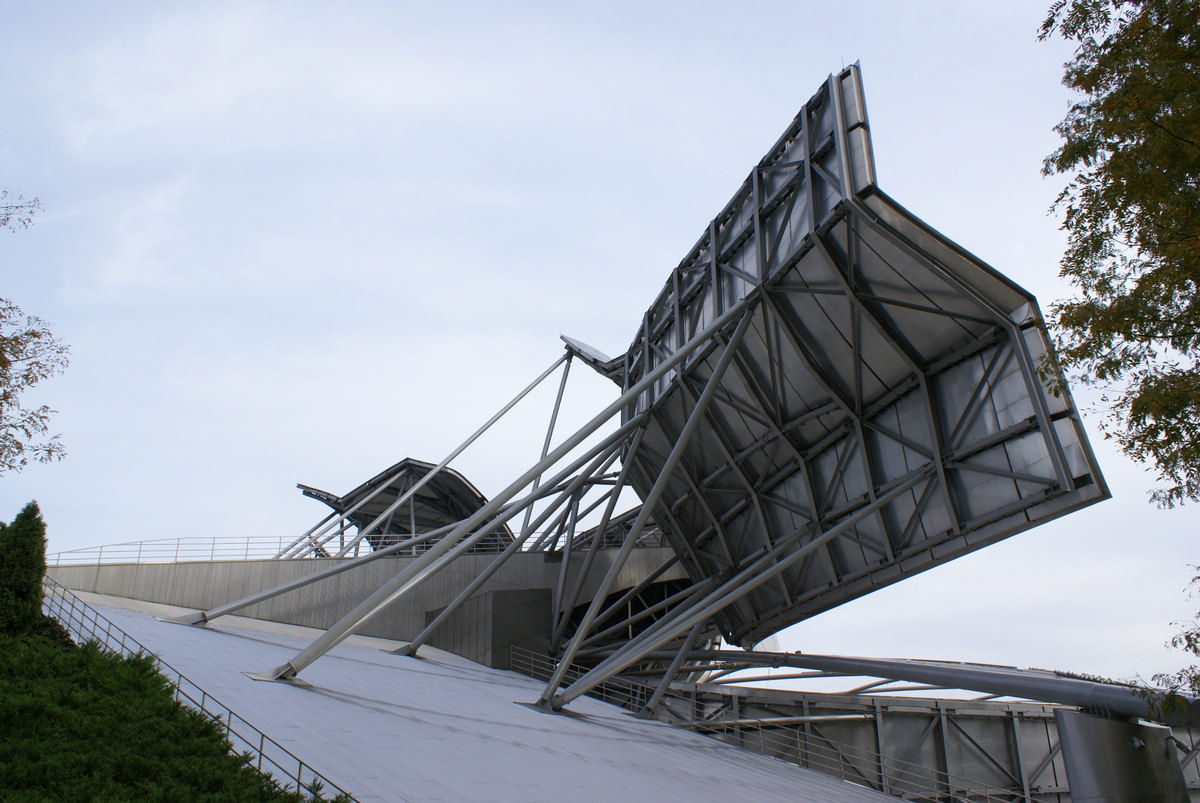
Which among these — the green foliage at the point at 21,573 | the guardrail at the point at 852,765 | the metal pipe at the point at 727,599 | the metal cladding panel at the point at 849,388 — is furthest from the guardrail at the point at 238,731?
the guardrail at the point at 852,765

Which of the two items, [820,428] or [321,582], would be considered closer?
[820,428]

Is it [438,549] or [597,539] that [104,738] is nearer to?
[438,549]

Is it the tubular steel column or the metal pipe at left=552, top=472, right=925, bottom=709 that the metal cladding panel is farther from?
the tubular steel column

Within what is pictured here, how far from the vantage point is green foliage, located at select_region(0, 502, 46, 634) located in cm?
1468

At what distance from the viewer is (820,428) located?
71.5ft

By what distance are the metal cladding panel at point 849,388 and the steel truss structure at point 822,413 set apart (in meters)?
0.05

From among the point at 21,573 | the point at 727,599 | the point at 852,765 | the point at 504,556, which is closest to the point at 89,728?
the point at 21,573

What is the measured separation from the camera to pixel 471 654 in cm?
3109

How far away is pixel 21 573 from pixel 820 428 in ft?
60.0

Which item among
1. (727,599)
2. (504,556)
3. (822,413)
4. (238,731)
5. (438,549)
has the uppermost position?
(822,413)

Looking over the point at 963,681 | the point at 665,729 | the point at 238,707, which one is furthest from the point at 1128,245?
the point at 665,729

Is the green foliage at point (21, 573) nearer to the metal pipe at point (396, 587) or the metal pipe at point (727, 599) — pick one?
the metal pipe at point (396, 587)

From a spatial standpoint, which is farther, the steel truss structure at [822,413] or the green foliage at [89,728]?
the steel truss structure at [822,413]

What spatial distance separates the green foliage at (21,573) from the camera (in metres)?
14.7
